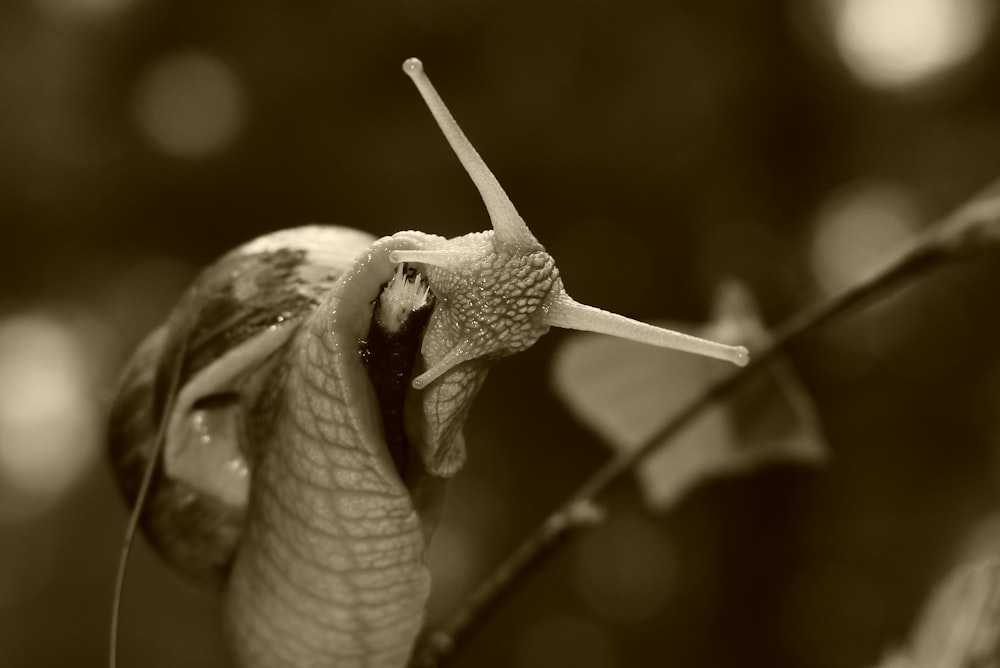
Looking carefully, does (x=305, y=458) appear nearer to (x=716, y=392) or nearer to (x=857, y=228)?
(x=716, y=392)

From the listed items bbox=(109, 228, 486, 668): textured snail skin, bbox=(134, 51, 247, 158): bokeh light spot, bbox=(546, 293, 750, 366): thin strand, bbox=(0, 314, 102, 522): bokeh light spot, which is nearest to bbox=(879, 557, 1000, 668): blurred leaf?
bbox=(546, 293, 750, 366): thin strand

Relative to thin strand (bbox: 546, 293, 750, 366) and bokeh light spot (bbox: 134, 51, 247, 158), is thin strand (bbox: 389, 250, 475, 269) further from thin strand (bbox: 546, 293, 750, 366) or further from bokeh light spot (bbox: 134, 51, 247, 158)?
bokeh light spot (bbox: 134, 51, 247, 158)

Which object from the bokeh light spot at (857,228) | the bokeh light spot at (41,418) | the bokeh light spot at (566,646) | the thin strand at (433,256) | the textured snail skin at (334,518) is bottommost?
the bokeh light spot at (566,646)

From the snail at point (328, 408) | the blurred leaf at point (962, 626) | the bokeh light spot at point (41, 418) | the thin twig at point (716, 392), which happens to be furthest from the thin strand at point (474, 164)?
the bokeh light spot at point (41, 418)

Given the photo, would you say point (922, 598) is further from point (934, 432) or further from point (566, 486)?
point (566, 486)

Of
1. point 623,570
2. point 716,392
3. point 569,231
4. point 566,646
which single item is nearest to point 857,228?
point 569,231

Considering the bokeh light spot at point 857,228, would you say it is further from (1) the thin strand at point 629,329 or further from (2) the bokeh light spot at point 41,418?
(1) the thin strand at point 629,329

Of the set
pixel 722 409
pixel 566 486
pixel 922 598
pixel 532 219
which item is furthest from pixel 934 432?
pixel 722 409
